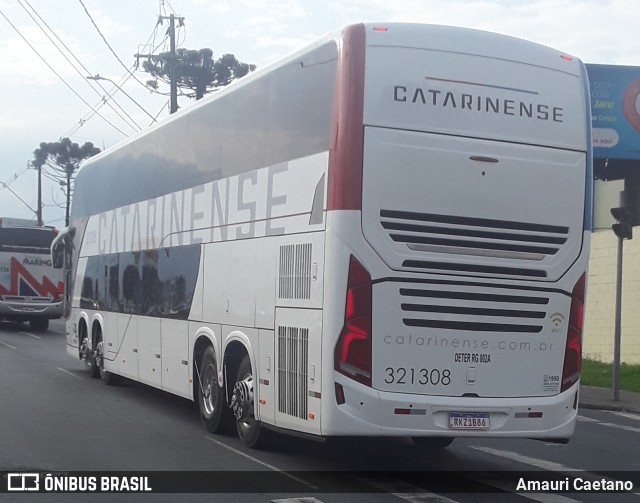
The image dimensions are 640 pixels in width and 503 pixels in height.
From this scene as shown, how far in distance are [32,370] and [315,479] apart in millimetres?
11803

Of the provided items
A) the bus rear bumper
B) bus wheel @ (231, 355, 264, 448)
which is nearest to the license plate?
the bus rear bumper

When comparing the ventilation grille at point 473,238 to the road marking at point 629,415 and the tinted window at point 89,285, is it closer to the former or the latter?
the road marking at point 629,415

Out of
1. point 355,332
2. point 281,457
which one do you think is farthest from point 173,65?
point 355,332

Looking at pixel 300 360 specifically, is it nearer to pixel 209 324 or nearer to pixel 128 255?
pixel 209 324

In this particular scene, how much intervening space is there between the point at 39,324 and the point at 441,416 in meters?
28.5

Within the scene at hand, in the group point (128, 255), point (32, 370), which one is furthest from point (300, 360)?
point (32, 370)

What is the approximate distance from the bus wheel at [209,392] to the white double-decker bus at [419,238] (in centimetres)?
124

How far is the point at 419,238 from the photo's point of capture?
9.52m

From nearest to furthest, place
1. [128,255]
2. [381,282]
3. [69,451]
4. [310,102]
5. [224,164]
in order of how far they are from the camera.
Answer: [381,282] → [310,102] → [69,451] → [224,164] → [128,255]

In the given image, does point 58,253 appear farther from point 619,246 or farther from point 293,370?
point 293,370

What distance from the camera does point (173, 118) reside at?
1503 cm

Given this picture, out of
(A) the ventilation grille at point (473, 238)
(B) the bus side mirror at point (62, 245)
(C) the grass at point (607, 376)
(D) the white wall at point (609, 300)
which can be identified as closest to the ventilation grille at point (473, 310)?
(A) the ventilation grille at point (473, 238)

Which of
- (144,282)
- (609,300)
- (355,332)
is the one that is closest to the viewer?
(355,332)

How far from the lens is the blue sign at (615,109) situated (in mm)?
29734
